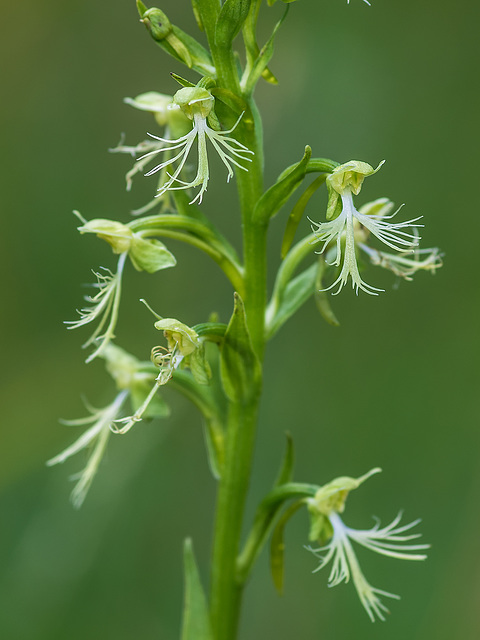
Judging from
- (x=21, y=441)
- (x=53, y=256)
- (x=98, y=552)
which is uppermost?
(x=53, y=256)

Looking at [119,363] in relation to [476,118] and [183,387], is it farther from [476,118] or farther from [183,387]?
[476,118]

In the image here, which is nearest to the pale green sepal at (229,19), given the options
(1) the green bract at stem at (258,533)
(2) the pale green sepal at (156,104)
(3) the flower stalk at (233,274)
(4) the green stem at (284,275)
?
(3) the flower stalk at (233,274)

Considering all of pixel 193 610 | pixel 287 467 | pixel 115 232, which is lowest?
pixel 193 610

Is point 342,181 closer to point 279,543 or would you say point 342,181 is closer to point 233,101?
point 233,101

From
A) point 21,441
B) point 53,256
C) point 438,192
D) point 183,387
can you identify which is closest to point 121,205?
point 53,256

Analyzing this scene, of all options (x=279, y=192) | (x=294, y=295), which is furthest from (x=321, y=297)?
(x=279, y=192)

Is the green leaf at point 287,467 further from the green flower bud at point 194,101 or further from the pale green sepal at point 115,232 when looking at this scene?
the green flower bud at point 194,101
